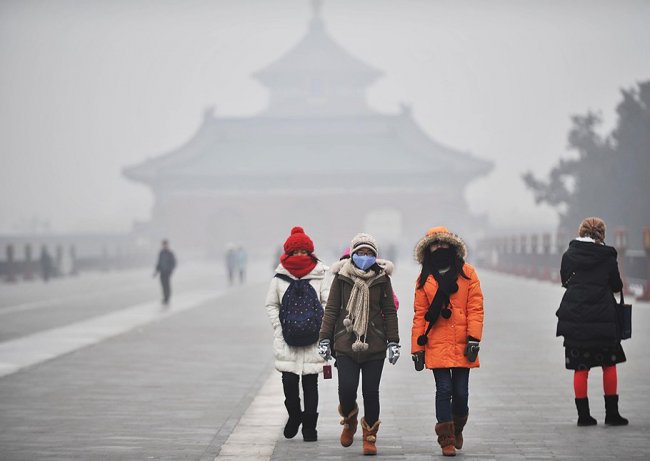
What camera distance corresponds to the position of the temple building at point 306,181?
79.3 meters

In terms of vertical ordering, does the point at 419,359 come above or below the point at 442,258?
below

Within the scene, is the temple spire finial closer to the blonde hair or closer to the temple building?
the temple building

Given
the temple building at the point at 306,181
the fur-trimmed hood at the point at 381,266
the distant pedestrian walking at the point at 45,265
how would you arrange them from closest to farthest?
the fur-trimmed hood at the point at 381,266 → the distant pedestrian walking at the point at 45,265 → the temple building at the point at 306,181

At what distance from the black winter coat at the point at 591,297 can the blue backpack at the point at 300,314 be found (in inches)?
64.0

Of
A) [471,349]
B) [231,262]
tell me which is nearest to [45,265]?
[231,262]

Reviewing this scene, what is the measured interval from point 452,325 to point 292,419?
4.33 ft

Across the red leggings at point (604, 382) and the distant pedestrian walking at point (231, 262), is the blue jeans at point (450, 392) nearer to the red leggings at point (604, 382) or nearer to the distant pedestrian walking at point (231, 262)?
the red leggings at point (604, 382)

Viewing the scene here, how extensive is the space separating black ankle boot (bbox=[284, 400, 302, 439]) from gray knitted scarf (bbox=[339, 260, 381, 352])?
876mm

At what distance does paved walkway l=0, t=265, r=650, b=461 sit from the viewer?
823cm

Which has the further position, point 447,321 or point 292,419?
point 292,419

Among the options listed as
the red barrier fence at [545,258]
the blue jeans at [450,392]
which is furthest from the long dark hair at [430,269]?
the red barrier fence at [545,258]

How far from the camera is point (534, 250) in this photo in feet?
133

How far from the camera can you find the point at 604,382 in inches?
357

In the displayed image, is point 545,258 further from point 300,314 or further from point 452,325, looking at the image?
point 452,325
